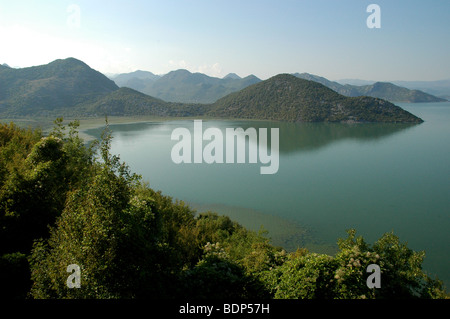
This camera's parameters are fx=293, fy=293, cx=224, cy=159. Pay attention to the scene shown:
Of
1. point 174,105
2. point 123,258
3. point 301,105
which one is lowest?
point 123,258

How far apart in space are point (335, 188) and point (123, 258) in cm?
2591

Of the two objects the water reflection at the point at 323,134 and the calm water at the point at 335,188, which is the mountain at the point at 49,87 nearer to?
the water reflection at the point at 323,134

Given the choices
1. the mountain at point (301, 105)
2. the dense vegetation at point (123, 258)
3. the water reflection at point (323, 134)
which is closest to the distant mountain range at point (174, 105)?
the mountain at point (301, 105)

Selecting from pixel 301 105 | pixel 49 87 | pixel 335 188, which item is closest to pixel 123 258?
pixel 335 188

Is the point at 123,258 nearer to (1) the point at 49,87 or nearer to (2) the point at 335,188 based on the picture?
(2) the point at 335,188

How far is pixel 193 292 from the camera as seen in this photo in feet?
26.0

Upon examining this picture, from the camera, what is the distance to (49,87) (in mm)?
119312

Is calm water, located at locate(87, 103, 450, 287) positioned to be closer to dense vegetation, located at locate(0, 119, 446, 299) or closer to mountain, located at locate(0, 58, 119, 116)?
dense vegetation, located at locate(0, 119, 446, 299)

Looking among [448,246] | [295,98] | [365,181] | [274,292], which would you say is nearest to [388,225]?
[448,246]

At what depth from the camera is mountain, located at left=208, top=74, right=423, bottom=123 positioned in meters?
91.1

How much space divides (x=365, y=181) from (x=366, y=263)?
2644 cm

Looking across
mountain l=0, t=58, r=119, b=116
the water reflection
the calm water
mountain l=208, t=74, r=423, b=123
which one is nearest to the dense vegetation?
the calm water

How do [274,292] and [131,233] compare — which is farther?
[274,292]
